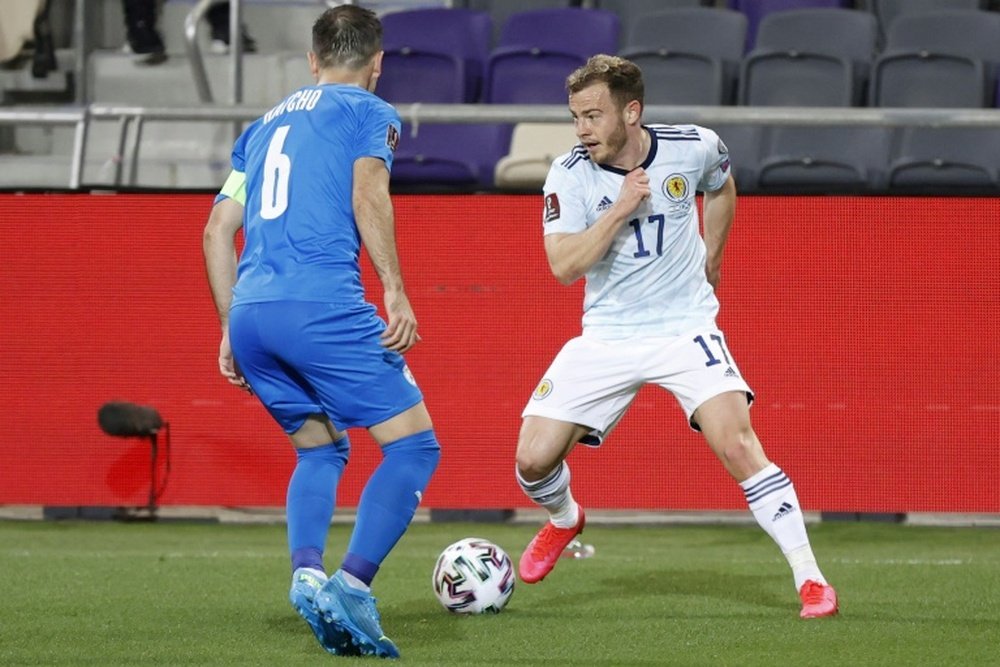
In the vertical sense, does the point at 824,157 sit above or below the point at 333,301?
below

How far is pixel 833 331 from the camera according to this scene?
28.4 ft

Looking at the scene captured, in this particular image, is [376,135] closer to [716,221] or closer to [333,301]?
[333,301]

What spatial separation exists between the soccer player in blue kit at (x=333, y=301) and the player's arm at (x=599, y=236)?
0.97 m

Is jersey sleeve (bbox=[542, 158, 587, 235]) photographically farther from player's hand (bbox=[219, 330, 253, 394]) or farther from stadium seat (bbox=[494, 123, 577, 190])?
stadium seat (bbox=[494, 123, 577, 190])

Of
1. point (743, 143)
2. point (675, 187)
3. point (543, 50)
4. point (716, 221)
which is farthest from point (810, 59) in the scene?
point (675, 187)

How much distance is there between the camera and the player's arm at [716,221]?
21.3ft

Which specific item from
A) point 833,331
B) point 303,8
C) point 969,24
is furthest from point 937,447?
point 303,8

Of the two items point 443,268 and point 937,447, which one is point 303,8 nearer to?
point 443,268

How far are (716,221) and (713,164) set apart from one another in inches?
12.0

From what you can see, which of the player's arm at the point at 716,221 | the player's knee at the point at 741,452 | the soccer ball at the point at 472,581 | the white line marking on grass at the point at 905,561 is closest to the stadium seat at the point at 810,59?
the white line marking on grass at the point at 905,561

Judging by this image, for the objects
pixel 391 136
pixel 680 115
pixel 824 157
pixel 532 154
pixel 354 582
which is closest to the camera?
pixel 354 582

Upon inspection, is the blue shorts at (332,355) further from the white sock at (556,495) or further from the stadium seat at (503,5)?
the stadium seat at (503,5)

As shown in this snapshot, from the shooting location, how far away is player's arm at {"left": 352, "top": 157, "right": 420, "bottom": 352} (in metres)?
5.02

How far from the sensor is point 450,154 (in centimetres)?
1088
